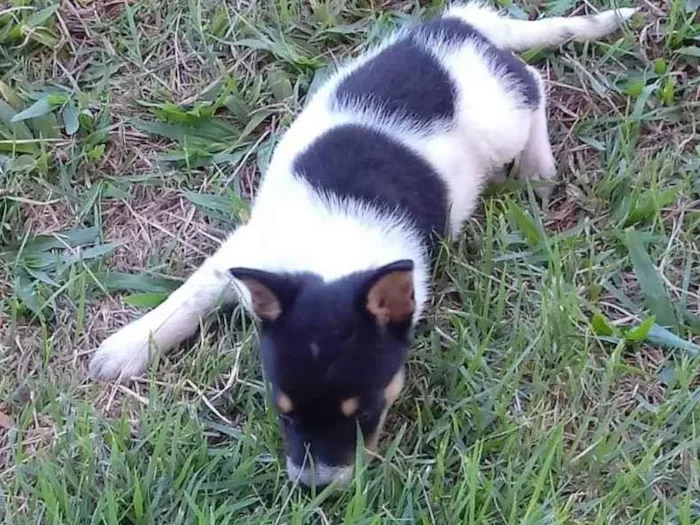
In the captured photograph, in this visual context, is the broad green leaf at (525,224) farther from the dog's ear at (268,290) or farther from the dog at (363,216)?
the dog's ear at (268,290)

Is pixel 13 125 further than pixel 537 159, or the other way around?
pixel 13 125

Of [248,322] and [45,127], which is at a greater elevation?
[248,322]

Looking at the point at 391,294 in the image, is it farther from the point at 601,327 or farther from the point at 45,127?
the point at 45,127

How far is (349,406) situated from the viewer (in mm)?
3182

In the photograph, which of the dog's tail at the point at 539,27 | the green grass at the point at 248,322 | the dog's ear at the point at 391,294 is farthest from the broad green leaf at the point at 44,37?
the dog's ear at the point at 391,294

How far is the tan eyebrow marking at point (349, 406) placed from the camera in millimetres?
3170

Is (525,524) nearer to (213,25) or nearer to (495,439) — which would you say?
(495,439)

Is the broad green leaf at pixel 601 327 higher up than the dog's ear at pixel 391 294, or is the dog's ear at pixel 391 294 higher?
the dog's ear at pixel 391 294

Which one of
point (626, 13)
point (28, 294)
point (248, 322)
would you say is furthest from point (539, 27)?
point (28, 294)

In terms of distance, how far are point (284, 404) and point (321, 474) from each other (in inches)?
8.2

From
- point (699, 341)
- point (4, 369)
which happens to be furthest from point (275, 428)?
point (699, 341)

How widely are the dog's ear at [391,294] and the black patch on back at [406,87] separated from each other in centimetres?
83

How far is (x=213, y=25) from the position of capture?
4.69 meters

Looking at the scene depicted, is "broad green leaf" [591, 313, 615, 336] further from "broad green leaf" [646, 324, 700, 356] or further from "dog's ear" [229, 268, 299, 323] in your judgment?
"dog's ear" [229, 268, 299, 323]
